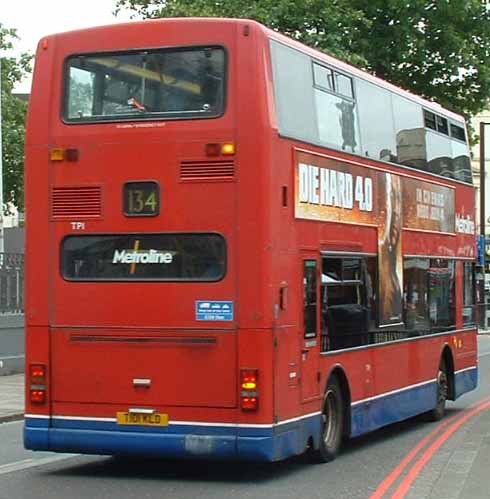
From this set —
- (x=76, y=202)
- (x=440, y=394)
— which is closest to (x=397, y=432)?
(x=440, y=394)

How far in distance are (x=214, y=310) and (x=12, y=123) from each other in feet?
97.2

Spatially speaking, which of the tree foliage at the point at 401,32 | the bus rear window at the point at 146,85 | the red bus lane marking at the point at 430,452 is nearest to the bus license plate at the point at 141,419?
the red bus lane marking at the point at 430,452

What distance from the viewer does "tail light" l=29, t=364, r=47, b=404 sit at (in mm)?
10844

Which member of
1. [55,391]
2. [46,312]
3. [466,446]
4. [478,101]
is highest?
[478,101]

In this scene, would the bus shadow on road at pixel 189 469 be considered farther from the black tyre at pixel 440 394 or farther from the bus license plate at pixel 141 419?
the black tyre at pixel 440 394

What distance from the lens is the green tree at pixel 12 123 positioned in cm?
3800

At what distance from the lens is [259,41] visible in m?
10.5

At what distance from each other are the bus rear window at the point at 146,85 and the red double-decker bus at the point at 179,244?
0.01m

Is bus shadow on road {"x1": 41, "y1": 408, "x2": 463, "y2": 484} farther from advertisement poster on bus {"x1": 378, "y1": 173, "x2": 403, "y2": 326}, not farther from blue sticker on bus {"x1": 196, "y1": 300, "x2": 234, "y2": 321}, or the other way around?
advertisement poster on bus {"x1": 378, "y1": 173, "x2": 403, "y2": 326}

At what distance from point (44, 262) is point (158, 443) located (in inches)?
80.4

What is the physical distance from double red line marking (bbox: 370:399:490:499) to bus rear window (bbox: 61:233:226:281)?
2.47 meters

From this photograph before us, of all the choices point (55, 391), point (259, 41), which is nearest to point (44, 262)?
point (55, 391)

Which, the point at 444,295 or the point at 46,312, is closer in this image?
the point at 46,312

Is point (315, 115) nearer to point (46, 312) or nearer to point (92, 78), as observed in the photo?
point (92, 78)
